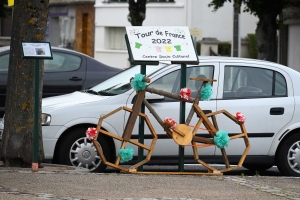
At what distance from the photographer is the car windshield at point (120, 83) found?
10.9 metres

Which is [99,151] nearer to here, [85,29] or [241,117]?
[241,117]

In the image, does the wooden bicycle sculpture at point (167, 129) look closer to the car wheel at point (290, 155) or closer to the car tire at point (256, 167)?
the car wheel at point (290, 155)

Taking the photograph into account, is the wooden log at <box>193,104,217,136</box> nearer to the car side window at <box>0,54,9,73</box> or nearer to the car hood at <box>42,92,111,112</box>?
the car hood at <box>42,92,111,112</box>

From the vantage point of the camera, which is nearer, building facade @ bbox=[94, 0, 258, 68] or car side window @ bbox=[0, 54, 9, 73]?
car side window @ bbox=[0, 54, 9, 73]

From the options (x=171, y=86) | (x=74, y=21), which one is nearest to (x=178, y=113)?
(x=171, y=86)

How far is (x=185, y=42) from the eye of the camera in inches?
391

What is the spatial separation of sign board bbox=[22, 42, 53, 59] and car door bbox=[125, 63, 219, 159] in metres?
Answer: 1.70

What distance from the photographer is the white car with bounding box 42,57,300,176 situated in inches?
414

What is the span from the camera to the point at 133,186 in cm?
825

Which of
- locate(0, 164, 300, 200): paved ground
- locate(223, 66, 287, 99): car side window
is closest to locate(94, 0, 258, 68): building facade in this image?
locate(223, 66, 287, 99): car side window

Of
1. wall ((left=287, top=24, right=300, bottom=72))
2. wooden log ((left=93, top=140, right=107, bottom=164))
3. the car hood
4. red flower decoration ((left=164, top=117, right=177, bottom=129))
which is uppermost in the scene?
wall ((left=287, top=24, right=300, bottom=72))

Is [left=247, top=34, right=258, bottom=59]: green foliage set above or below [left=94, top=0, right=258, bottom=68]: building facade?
below

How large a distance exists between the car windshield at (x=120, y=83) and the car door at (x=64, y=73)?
386 centimetres

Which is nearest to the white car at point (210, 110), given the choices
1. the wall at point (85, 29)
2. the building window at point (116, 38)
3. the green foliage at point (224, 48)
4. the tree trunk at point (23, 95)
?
the tree trunk at point (23, 95)
